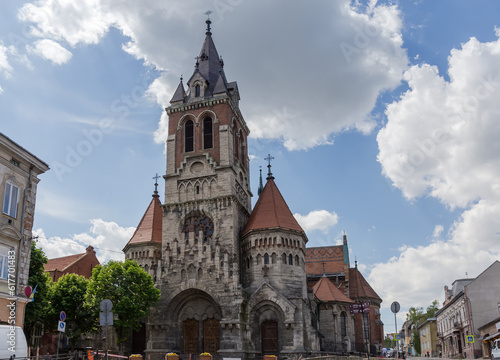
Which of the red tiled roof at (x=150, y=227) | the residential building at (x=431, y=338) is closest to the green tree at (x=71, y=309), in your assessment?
the red tiled roof at (x=150, y=227)

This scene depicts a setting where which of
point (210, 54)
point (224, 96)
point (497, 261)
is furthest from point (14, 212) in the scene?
point (497, 261)

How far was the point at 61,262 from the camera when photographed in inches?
2212

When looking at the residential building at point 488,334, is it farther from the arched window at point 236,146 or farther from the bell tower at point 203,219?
A: the arched window at point 236,146

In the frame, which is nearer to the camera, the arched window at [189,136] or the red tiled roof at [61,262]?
the arched window at [189,136]

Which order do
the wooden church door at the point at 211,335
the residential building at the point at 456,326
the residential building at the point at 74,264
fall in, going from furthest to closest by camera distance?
1. the residential building at the point at 74,264
2. the residential building at the point at 456,326
3. the wooden church door at the point at 211,335

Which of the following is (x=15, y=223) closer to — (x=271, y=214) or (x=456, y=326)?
(x=271, y=214)

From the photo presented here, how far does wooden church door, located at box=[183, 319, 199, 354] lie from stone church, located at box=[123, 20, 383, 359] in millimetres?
87

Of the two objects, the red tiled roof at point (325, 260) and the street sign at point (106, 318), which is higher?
the red tiled roof at point (325, 260)

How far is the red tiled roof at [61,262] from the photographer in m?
54.3

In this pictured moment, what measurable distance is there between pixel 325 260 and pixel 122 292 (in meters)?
36.2

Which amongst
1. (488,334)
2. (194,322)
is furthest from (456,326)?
(194,322)

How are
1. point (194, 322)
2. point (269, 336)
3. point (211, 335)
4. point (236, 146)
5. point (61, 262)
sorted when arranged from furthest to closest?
point (61, 262)
point (236, 146)
point (194, 322)
point (211, 335)
point (269, 336)

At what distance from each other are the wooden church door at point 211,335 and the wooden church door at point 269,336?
424 centimetres

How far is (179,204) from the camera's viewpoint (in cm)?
4519
